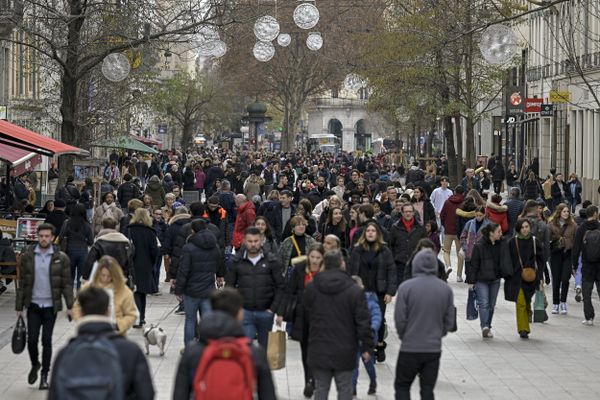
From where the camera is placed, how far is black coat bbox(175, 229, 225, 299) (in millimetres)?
14625

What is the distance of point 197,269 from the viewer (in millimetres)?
14672

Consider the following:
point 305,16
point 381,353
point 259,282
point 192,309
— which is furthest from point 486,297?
point 305,16

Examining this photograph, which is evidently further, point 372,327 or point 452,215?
point 452,215

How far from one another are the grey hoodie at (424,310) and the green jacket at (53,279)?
12.1ft

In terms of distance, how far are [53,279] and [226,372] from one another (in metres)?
6.14

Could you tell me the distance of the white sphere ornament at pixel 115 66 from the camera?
2808cm

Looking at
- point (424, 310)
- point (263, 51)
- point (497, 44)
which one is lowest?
point (424, 310)

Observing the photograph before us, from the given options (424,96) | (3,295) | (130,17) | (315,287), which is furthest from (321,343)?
(424,96)

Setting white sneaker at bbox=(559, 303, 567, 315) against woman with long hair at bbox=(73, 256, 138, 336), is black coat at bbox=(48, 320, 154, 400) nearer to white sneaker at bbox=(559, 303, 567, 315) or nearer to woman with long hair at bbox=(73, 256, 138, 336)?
woman with long hair at bbox=(73, 256, 138, 336)

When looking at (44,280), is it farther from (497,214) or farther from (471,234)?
(497,214)

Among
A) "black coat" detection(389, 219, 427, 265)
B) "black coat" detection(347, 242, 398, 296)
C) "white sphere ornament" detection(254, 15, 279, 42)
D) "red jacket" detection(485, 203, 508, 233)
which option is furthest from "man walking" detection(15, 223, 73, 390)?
"white sphere ornament" detection(254, 15, 279, 42)

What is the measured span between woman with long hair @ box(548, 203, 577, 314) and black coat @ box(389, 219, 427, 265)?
284cm

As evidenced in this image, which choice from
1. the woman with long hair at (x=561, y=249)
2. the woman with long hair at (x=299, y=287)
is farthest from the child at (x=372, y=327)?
the woman with long hair at (x=561, y=249)

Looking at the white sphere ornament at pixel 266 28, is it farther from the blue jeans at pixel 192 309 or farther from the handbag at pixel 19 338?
the handbag at pixel 19 338
